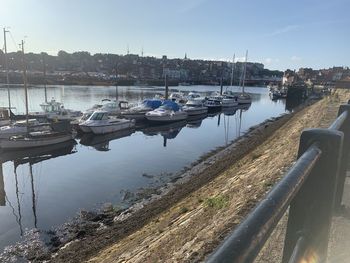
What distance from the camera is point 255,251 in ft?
3.20

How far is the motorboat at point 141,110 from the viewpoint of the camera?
48.6 m

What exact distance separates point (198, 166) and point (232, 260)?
25.4 m

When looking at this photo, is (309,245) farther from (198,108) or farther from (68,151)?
(198,108)

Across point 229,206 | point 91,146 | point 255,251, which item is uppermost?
point 255,251

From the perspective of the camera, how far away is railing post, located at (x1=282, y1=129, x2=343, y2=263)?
172 centimetres

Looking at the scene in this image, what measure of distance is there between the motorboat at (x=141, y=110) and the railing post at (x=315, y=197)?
1847 inches

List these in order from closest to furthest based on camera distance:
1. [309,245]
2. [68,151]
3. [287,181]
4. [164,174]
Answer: [287,181] < [309,245] < [164,174] < [68,151]

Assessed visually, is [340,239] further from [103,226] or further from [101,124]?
[101,124]

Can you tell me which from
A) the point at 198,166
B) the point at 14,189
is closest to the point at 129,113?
the point at 198,166

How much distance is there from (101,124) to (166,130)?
8977 millimetres

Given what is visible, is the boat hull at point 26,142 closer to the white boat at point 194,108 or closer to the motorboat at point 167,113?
the motorboat at point 167,113

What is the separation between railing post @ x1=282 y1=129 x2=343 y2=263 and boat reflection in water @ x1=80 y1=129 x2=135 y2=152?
31.6 meters

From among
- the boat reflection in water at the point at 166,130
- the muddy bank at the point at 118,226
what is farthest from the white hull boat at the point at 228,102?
the muddy bank at the point at 118,226

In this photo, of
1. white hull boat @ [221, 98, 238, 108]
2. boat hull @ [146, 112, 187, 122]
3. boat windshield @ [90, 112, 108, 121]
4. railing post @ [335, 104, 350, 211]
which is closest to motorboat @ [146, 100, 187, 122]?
boat hull @ [146, 112, 187, 122]
